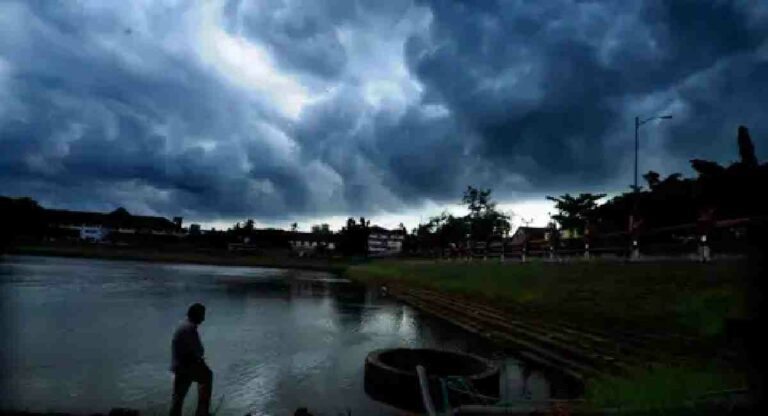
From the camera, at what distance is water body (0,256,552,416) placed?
12.1 meters

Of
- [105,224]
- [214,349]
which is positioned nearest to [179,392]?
[214,349]

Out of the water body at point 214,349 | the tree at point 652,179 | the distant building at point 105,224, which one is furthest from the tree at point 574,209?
the distant building at point 105,224

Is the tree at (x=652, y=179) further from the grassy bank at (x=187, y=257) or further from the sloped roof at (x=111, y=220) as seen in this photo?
the sloped roof at (x=111, y=220)

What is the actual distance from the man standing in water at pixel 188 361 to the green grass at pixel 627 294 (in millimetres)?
7295

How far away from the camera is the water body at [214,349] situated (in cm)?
1214

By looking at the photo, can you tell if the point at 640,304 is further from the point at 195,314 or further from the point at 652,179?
the point at 652,179

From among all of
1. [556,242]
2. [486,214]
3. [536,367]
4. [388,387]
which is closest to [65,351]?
[388,387]

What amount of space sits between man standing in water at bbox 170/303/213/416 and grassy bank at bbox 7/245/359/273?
84.7 metres

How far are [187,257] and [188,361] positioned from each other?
9608 centimetres

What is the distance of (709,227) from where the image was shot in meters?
15.6

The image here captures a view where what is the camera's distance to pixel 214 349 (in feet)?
59.7

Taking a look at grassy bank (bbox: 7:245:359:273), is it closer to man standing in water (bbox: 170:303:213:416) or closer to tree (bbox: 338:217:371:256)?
tree (bbox: 338:217:371:256)

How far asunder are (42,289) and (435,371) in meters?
27.8

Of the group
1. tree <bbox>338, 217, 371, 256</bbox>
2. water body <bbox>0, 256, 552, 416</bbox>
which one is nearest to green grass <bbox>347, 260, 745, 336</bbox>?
water body <bbox>0, 256, 552, 416</bbox>
